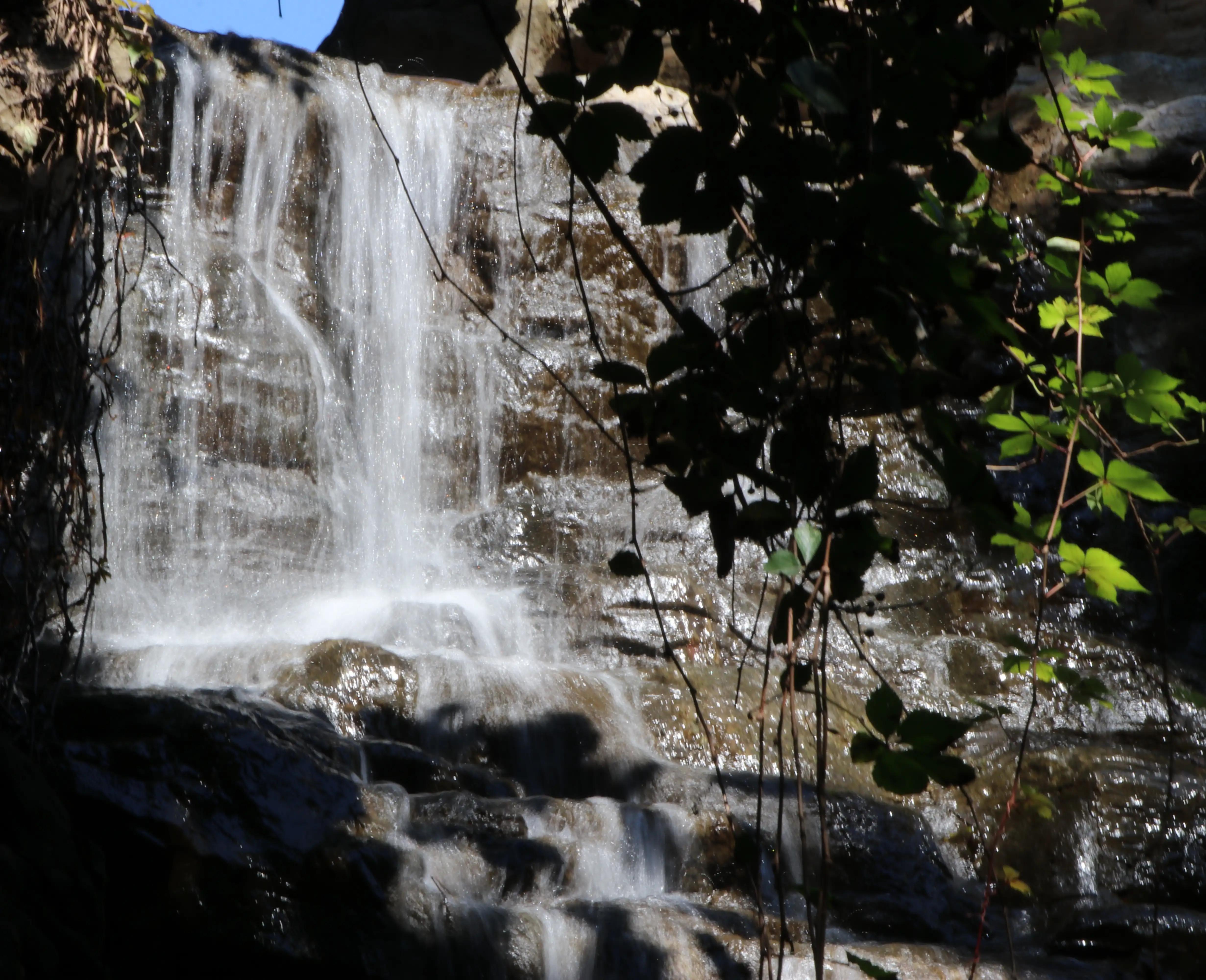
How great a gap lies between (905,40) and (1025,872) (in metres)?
4.04

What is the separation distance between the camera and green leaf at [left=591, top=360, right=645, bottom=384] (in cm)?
143

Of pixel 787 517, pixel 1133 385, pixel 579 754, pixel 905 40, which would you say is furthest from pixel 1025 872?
pixel 905 40

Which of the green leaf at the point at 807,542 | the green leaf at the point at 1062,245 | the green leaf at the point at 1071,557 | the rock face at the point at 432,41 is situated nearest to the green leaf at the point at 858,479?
the green leaf at the point at 807,542

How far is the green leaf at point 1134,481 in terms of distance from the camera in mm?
2031

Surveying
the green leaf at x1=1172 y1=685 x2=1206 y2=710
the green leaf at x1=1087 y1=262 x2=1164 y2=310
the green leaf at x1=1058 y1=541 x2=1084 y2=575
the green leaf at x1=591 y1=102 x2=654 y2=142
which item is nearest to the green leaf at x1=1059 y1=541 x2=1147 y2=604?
the green leaf at x1=1058 y1=541 x2=1084 y2=575

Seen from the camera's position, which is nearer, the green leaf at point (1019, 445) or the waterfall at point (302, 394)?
the green leaf at point (1019, 445)

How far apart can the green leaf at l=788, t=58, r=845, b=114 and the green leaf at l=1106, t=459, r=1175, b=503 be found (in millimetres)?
1178

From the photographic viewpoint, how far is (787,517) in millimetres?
1372

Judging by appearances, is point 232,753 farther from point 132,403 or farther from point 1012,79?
point 132,403

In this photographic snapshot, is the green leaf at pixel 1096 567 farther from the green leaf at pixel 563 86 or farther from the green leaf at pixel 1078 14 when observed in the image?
the green leaf at pixel 563 86

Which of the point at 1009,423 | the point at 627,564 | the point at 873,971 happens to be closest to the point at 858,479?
the point at 627,564

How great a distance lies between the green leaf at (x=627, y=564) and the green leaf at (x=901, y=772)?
0.45 metres

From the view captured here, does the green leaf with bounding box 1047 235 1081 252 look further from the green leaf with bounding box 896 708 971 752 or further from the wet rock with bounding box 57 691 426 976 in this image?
the wet rock with bounding box 57 691 426 976

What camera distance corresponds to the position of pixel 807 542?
1.34m
